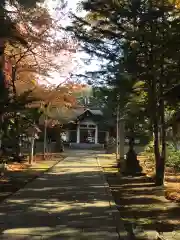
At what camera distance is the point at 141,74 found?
47.5 feet

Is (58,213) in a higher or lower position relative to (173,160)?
lower

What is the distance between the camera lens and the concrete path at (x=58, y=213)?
751 cm

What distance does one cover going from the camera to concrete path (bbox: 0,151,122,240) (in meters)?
7.51

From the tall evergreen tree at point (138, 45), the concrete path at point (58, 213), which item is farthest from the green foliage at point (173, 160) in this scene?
the concrete path at point (58, 213)

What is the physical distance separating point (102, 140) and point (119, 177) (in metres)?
46.1

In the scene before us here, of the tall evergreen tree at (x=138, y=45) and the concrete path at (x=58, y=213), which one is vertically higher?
the tall evergreen tree at (x=138, y=45)

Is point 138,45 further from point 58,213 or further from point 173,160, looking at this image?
point 173,160

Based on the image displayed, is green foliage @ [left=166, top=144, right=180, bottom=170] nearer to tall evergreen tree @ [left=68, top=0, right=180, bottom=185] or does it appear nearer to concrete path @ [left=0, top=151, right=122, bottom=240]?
tall evergreen tree @ [left=68, top=0, right=180, bottom=185]

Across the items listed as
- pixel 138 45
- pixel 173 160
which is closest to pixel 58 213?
pixel 138 45

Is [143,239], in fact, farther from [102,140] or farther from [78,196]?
[102,140]

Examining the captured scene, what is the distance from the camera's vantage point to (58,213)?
9.42m

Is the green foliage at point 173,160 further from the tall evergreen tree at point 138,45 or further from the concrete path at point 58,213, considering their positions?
the concrete path at point 58,213

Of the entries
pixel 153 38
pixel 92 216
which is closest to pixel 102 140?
pixel 153 38

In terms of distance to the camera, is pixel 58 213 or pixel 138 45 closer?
pixel 58 213
